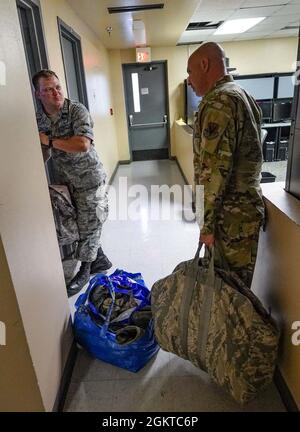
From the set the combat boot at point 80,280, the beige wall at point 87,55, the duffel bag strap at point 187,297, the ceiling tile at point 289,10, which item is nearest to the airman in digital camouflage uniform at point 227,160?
the duffel bag strap at point 187,297

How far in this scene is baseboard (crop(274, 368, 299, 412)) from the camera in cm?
129

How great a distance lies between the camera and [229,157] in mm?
1242

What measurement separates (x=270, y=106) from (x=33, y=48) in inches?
201

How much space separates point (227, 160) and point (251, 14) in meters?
4.13

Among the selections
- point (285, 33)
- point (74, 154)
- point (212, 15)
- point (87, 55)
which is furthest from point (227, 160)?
point (285, 33)

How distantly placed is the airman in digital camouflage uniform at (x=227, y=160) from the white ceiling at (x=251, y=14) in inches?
111

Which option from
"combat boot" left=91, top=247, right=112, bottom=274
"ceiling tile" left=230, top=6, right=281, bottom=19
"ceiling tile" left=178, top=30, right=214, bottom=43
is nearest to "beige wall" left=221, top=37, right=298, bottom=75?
"ceiling tile" left=178, top=30, right=214, bottom=43

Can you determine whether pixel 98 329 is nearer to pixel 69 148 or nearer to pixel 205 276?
pixel 205 276

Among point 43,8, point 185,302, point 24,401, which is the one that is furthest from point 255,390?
point 43,8

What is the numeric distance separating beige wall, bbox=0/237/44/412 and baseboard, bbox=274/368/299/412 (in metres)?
1.02

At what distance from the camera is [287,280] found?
1.30 metres

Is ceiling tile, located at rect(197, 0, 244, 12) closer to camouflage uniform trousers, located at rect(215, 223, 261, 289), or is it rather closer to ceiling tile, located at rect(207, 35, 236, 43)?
ceiling tile, located at rect(207, 35, 236, 43)

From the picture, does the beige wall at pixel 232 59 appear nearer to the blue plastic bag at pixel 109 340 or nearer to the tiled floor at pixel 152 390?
the tiled floor at pixel 152 390

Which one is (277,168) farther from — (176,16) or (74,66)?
(74,66)
